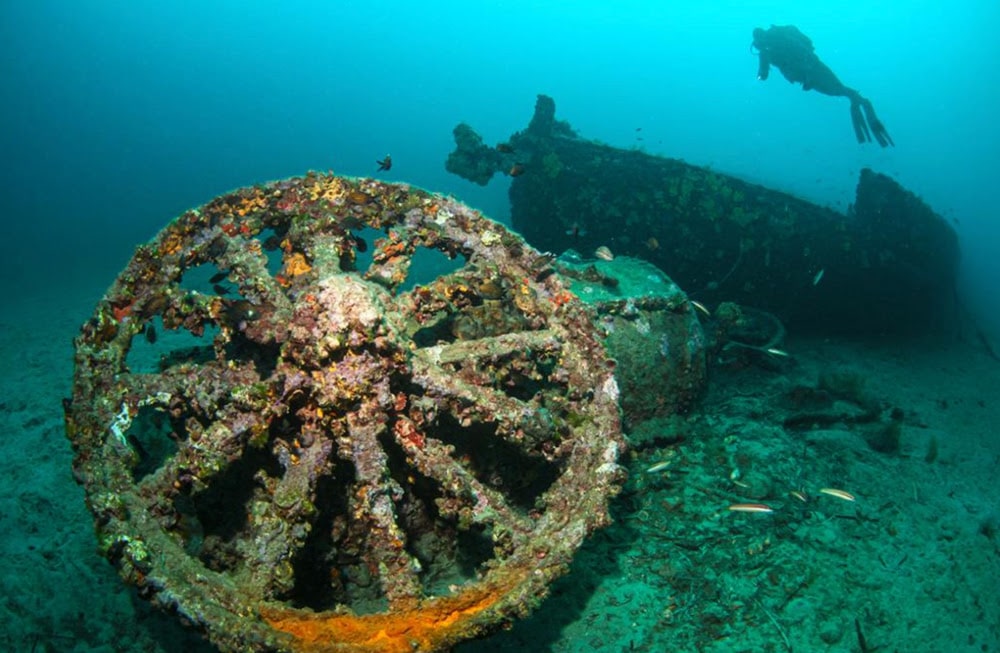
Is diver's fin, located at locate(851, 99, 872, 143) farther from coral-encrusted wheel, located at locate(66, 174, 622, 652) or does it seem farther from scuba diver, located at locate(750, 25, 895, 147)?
coral-encrusted wheel, located at locate(66, 174, 622, 652)

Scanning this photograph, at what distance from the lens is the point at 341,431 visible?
276 centimetres

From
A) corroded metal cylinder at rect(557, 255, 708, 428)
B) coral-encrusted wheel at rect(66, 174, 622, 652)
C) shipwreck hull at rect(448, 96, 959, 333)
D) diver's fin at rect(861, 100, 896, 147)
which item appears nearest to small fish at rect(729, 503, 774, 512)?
corroded metal cylinder at rect(557, 255, 708, 428)

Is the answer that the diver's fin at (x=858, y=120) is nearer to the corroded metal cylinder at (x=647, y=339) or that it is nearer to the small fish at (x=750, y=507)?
the corroded metal cylinder at (x=647, y=339)

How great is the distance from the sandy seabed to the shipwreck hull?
2.71 m

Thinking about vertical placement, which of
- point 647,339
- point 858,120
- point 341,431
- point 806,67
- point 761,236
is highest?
point 806,67

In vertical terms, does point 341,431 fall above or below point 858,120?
below

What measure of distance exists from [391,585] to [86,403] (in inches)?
75.6

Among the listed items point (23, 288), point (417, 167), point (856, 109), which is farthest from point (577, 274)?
point (417, 167)

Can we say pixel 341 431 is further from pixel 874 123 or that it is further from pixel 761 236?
pixel 874 123

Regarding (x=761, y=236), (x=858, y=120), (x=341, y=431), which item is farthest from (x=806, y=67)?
(x=341, y=431)

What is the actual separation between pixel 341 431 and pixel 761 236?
25.3 ft

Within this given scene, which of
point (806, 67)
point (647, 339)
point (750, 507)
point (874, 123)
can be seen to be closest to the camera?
point (750, 507)

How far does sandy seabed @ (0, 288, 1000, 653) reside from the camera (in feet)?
11.3

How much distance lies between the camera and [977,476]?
5.73 meters
